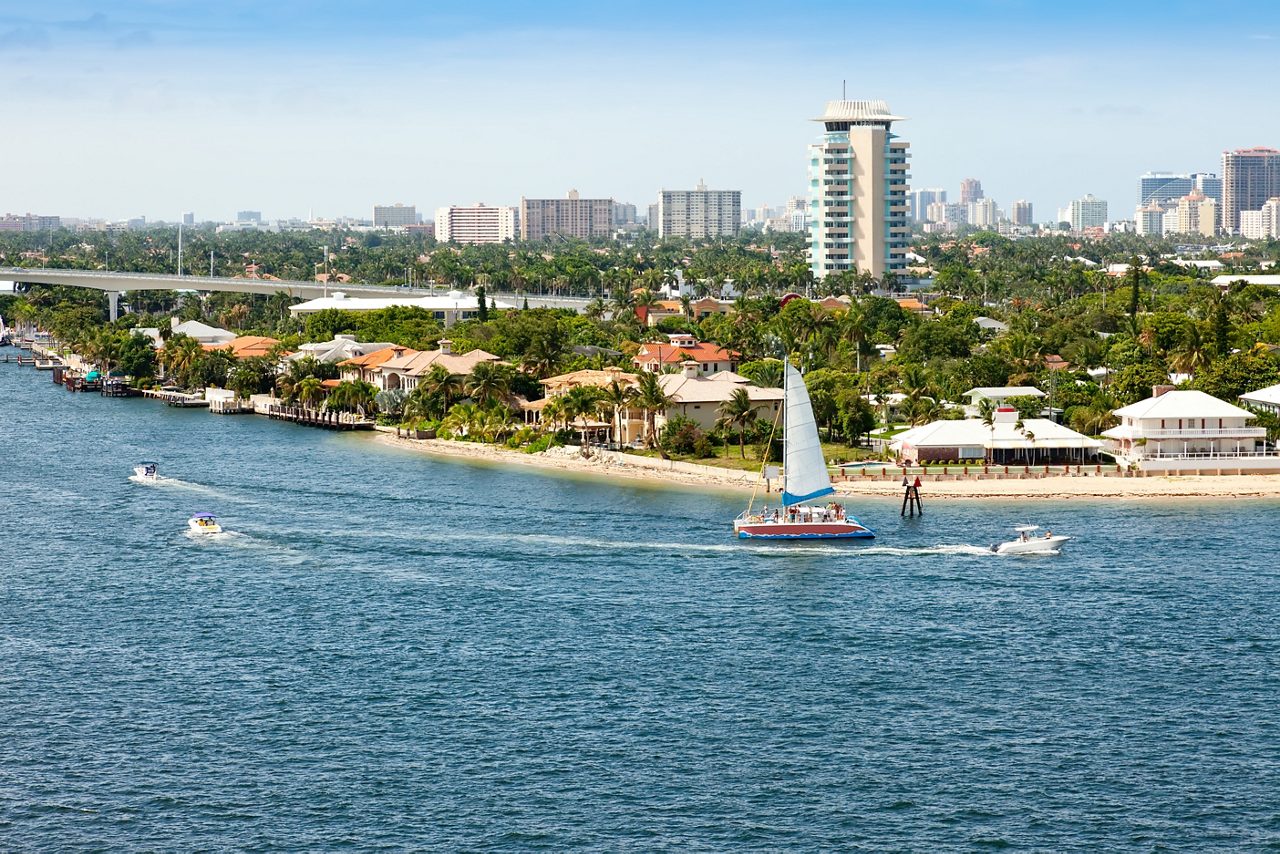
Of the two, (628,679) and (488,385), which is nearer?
(628,679)

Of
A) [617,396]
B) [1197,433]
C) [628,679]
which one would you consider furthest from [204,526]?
[1197,433]

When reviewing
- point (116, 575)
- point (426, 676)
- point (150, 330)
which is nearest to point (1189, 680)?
point (426, 676)

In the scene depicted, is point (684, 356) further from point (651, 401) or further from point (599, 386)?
point (651, 401)

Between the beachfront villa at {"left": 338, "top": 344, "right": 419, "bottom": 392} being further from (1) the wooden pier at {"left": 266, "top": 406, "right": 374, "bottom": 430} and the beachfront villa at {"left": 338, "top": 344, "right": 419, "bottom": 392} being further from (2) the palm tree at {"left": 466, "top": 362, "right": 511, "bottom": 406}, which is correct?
(2) the palm tree at {"left": 466, "top": 362, "right": 511, "bottom": 406}

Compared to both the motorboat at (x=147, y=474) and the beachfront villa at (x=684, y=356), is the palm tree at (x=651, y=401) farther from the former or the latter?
the motorboat at (x=147, y=474)

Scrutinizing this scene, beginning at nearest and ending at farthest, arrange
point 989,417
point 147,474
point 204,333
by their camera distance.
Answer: point 147,474, point 989,417, point 204,333

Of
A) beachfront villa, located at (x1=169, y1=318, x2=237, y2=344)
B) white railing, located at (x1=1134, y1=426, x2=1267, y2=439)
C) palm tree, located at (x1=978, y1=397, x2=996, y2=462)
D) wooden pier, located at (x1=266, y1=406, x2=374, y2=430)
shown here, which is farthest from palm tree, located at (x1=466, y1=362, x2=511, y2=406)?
beachfront villa, located at (x1=169, y1=318, x2=237, y2=344)

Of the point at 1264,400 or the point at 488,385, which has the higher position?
the point at 488,385
